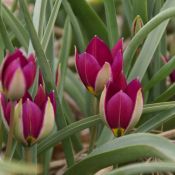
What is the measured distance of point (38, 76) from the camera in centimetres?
90

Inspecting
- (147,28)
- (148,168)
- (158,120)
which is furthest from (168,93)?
(148,168)

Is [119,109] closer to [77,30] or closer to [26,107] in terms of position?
[26,107]

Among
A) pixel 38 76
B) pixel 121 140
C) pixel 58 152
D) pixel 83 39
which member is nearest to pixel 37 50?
pixel 38 76

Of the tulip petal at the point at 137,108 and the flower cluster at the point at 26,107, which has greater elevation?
the flower cluster at the point at 26,107

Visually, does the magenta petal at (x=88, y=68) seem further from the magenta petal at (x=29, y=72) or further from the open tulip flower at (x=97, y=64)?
the magenta petal at (x=29, y=72)

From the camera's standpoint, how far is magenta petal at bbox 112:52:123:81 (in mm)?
813

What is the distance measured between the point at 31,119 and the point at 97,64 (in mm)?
129

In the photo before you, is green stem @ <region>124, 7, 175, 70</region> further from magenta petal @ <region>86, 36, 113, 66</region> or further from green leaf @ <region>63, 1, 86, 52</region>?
green leaf @ <region>63, 1, 86, 52</region>

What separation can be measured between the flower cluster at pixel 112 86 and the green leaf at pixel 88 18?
0.34 meters

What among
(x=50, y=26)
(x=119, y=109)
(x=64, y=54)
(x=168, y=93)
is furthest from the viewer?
(x=64, y=54)

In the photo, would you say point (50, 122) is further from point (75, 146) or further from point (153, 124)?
point (75, 146)

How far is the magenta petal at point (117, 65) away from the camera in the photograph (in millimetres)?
813

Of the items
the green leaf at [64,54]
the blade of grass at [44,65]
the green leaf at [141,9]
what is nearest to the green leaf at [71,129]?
the blade of grass at [44,65]

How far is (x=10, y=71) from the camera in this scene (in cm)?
70
